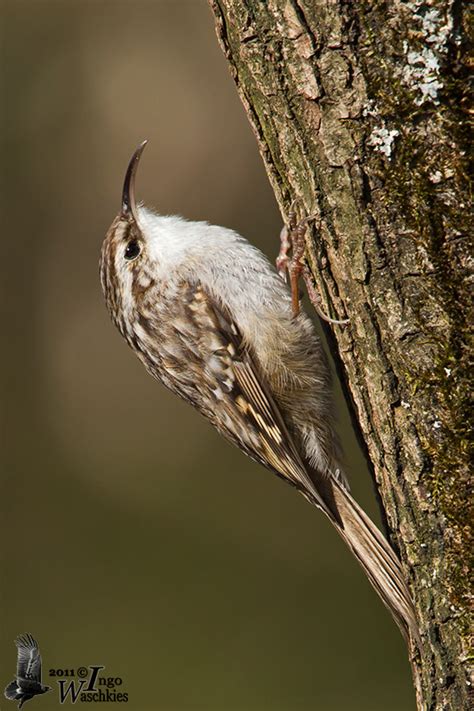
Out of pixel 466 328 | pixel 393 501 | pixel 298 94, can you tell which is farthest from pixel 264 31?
pixel 393 501

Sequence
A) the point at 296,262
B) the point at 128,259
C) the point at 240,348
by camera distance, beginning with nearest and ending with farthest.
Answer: the point at 296,262
the point at 240,348
the point at 128,259

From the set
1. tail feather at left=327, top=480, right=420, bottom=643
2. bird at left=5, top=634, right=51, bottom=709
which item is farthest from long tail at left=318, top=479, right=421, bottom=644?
bird at left=5, top=634, right=51, bottom=709

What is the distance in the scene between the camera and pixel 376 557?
193 centimetres

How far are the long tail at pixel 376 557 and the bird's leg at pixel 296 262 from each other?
54cm

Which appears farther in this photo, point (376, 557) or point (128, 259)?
point (128, 259)

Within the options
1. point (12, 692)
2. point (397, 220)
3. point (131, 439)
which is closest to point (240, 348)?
point (397, 220)

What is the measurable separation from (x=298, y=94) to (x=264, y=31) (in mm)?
138

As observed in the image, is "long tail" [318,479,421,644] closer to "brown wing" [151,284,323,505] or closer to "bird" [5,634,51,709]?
"brown wing" [151,284,323,505]

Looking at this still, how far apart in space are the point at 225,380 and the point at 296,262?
1.52ft

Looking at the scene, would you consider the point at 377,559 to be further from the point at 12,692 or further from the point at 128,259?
the point at 12,692

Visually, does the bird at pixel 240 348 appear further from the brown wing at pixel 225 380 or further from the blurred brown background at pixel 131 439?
the blurred brown background at pixel 131 439

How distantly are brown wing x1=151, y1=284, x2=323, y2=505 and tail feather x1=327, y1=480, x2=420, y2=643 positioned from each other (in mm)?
110

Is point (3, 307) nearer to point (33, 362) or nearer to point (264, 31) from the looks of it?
point (33, 362)

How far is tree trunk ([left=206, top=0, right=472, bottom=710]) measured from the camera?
4.79 ft
